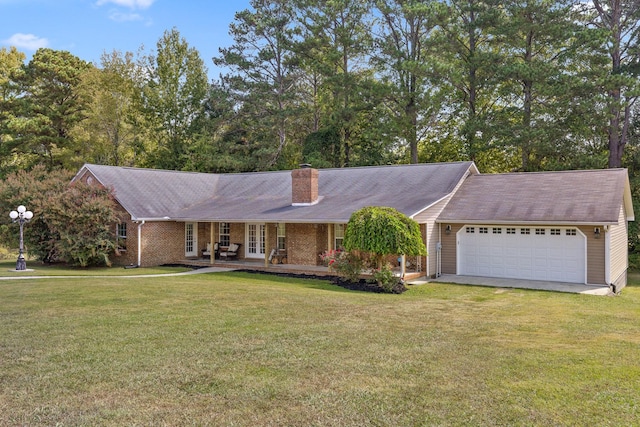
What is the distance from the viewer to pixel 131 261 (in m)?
21.0

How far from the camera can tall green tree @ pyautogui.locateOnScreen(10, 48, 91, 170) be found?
3559cm

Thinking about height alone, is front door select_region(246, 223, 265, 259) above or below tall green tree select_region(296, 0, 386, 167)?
below

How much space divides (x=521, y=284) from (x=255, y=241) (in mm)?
11471

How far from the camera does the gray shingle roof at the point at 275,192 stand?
63.2ft

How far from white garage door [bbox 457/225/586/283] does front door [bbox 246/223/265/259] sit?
8.72m

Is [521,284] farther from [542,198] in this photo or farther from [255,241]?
[255,241]

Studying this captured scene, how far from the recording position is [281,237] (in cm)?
2106

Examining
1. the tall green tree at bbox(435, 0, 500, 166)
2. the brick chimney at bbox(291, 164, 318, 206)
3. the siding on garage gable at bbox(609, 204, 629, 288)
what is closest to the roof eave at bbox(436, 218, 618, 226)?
the siding on garage gable at bbox(609, 204, 629, 288)

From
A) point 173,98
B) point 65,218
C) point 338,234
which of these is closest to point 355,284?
point 338,234

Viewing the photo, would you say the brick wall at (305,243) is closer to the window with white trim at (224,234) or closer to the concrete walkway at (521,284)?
the window with white trim at (224,234)

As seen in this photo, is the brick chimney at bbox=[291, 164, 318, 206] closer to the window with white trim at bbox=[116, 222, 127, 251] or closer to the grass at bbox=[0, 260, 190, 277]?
the grass at bbox=[0, 260, 190, 277]

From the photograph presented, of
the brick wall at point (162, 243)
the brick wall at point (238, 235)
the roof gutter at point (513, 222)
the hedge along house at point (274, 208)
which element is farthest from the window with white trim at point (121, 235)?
the roof gutter at point (513, 222)

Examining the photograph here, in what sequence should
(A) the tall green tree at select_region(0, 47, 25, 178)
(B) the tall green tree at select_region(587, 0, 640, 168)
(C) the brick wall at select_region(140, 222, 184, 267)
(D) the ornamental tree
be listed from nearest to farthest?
(D) the ornamental tree < (C) the brick wall at select_region(140, 222, 184, 267) < (B) the tall green tree at select_region(587, 0, 640, 168) < (A) the tall green tree at select_region(0, 47, 25, 178)

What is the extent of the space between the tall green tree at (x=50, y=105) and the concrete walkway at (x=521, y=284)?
30.7 meters
